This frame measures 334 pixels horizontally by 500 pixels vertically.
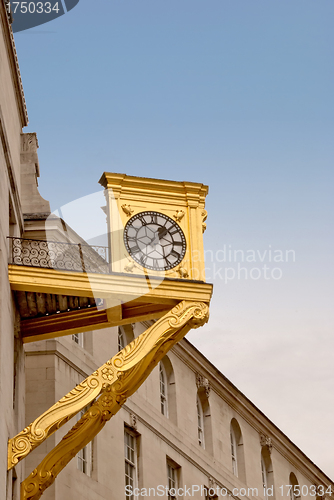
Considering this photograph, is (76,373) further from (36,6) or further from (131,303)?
(36,6)

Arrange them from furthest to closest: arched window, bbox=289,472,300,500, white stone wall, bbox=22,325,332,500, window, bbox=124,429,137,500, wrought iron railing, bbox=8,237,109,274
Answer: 1. arched window, bbox=289,472,300,500
2. window, bbox=124,429,137,500
3. white stone wall, bbox=22,325,332,500
4. wrought iron railing, bbox=8,237,109,274

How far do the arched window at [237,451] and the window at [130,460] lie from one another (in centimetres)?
800

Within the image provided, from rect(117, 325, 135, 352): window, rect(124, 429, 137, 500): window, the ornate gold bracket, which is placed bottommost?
the ornate gold bracket

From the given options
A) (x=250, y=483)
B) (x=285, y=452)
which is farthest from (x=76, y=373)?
(x=285, y=452)

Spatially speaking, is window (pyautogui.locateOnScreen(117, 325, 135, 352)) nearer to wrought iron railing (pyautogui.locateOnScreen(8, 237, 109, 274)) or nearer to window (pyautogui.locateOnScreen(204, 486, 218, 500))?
window (pyautogui.locateOnScreen(204, 486, 218, 500))

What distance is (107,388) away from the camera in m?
20.6

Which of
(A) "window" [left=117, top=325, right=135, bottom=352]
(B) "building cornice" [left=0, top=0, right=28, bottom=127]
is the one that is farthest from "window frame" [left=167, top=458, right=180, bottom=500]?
(B) "building cornice" [left=0, top=0, right=28, bottom=127]

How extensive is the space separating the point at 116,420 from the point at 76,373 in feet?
7.88

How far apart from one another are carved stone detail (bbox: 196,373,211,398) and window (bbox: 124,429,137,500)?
21.0ft

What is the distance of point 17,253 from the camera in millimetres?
21531

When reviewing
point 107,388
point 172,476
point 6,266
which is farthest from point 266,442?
point 6,266

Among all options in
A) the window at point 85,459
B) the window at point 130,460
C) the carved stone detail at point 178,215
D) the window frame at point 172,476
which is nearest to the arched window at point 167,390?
the window frame at point 172,476

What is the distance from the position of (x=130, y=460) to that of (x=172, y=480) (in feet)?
9.69

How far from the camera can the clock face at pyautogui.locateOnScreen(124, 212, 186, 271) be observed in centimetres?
2172
